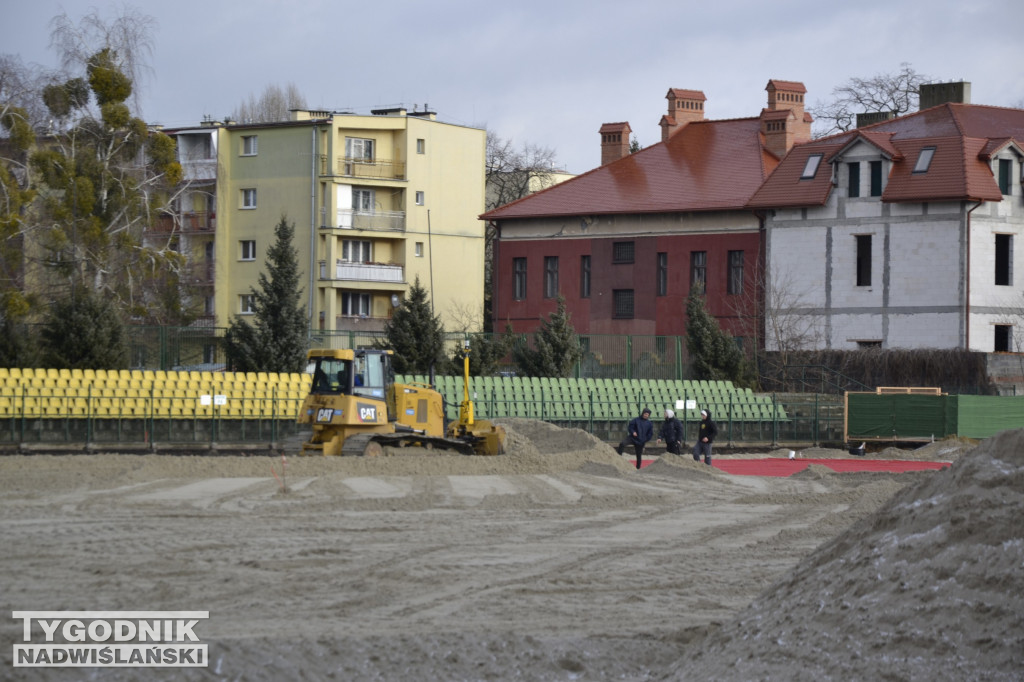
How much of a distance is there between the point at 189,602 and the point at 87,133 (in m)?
37.5

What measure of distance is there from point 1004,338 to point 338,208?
29.9m

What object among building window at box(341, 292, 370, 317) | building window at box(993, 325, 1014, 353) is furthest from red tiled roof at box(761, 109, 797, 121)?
building window at box(341, 292, 370, 317)

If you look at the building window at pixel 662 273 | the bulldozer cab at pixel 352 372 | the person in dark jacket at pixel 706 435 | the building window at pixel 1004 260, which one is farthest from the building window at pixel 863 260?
the bulldozer cab at pixel 352 372

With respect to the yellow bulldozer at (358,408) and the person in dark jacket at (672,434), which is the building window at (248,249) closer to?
the person in dark jacket at (672,434)

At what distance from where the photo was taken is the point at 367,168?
61.1 m

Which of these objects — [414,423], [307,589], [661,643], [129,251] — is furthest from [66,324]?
[661,643]

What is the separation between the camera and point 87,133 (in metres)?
45.1

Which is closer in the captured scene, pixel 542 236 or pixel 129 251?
pixel 129 251

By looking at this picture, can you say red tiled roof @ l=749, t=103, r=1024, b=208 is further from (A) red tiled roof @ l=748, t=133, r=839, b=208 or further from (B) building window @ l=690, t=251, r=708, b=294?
(B) building window @ l=690, t=251, r=708, b=294

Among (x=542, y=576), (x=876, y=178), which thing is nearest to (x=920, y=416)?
(x=876, y=178)

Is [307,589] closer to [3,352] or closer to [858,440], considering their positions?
[3,352]

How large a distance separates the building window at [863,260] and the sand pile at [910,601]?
41.0 meters

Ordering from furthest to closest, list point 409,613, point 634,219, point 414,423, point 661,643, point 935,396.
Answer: point 634,219
point 935,396
point 414,423
point 409,613
point 661,643

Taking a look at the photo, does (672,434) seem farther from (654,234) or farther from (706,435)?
(654,234)
